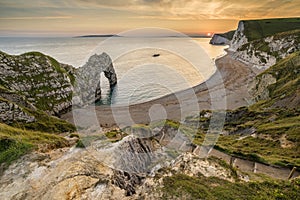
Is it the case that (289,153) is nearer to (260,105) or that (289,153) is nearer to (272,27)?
(260,105)

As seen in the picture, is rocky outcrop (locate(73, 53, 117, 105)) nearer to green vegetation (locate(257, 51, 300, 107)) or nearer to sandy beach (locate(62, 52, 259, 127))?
sandy beach (locate(62, 52, 259, 127))

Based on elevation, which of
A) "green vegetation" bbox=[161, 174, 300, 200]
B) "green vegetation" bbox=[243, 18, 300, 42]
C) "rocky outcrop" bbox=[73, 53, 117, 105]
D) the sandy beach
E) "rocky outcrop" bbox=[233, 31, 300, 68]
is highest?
"green vegetation" bbox=[243, 18, 300, 42]

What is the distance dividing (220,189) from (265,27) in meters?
206

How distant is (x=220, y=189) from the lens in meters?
13.3

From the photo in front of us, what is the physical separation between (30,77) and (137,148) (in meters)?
50.4

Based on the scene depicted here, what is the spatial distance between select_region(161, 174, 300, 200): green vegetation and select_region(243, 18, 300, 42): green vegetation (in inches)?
7041

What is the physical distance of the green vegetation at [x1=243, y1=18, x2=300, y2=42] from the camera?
175113mm

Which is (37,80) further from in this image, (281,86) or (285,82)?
(285,82)

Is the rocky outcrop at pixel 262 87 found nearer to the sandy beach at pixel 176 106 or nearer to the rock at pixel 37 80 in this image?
the sandy beach at pixel 176 106

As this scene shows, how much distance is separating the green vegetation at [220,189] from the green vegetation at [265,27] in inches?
7041

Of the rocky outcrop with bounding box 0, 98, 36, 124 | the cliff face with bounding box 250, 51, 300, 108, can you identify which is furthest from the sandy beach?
the rocky outcrop with bounding box 0, 98, 36, 124

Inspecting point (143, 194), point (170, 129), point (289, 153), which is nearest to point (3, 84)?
point (170, 129)

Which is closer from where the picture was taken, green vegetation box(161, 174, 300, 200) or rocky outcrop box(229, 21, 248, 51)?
green vegetation box(161, 174, 300, 200)

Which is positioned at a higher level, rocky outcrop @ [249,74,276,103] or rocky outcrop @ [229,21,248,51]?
rocky outcrop @ [229,21,248,51]
